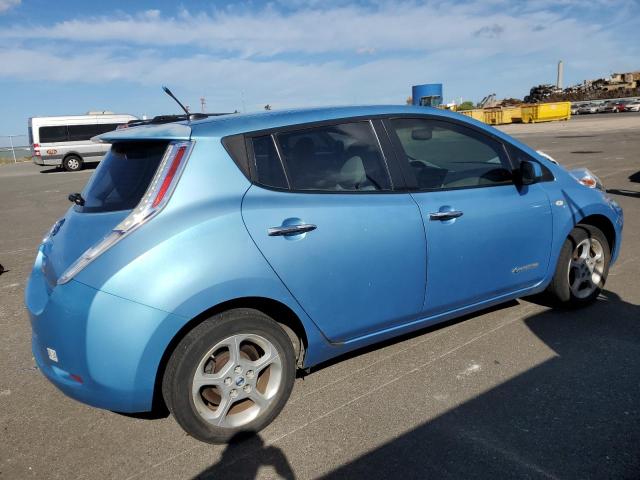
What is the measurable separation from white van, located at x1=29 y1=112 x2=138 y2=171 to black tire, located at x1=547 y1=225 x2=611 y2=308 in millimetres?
21048

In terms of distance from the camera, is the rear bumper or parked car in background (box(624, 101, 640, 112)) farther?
parked car in background (box(624, 101, 640, 112))

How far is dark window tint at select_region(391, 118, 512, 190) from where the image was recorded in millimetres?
3320

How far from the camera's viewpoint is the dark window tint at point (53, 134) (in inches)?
855

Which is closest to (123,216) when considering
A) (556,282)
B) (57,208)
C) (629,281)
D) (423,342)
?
(423,342)

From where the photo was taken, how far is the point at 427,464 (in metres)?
2.43

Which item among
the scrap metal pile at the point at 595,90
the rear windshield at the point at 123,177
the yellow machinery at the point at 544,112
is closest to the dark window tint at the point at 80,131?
the rear windshield at the point at 123,177

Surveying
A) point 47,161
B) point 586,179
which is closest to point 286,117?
point 586,179

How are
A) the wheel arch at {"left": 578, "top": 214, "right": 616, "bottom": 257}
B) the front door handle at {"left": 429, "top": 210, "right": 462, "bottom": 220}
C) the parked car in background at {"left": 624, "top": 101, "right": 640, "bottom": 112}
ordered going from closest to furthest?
the front door handle at {"left": 429, "top": 210, "right": 462, "bottom": 220} → the wheel arch at {"left": 578, "top": 214, "right": 616, "bottom": 257} → the parked car in background at {"left": 624, "top": 101, "right": 640, "bottom": 112}

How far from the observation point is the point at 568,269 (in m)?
3.93

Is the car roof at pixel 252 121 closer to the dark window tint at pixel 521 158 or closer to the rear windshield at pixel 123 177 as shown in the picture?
the rear windshield at pixel 123 177

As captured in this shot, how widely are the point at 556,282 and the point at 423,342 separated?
1162 mm

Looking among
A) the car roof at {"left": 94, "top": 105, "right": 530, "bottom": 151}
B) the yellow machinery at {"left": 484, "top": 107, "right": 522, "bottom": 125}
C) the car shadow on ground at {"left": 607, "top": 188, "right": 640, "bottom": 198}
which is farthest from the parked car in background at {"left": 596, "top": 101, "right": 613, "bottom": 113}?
the car roof at {"left": 94, "top": 105, "right": 530, "bottom": 151}

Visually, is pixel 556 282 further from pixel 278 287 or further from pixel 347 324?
pixel 278 287

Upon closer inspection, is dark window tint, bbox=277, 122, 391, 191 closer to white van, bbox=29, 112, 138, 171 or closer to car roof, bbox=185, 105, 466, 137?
car roof, bbox=185, 105, 466, 137
